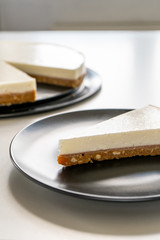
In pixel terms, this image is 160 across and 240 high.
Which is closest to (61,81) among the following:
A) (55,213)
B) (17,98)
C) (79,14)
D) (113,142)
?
(17,98)

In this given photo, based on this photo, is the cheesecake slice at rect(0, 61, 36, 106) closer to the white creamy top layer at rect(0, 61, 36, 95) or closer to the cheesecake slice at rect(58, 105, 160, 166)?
the white creamy top layer at rect(0, 61, 36, 95)

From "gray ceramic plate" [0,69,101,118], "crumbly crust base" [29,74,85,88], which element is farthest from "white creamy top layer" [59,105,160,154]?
"crumbly crust base" [29,74,85,88]

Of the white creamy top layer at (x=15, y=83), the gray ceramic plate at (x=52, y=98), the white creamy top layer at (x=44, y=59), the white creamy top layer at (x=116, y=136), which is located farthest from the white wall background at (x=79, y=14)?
the white creamy top layer at (x=116, y=136)

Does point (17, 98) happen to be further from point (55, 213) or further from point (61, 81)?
point (55, 213)

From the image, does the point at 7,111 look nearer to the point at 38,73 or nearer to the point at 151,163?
the point at 38,73

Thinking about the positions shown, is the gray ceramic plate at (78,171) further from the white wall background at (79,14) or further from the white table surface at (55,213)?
the white wall background at (79,14)

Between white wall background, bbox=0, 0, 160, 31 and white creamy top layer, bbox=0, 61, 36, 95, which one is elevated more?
white creamy top layer, bbox=0, 61, 36, 95
